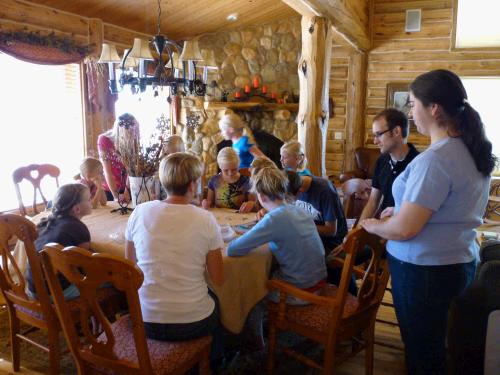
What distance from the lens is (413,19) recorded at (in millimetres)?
6137

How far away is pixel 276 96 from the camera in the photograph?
636 cm

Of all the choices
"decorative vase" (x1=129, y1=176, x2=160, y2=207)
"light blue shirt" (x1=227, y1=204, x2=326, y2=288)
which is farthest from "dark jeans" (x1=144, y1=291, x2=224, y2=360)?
"decorative vase" (x1=129, y1=176, x2=160, y2=207)

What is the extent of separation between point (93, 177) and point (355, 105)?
15.5 feet

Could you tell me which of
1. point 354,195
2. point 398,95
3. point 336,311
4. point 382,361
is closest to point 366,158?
point 398,95

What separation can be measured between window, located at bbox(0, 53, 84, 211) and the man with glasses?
3.43 m

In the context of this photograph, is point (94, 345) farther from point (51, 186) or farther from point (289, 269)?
point (51, 186)

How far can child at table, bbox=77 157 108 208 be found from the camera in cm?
277

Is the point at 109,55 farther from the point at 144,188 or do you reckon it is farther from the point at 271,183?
the point at 271,183

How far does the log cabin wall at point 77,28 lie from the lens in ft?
13.0

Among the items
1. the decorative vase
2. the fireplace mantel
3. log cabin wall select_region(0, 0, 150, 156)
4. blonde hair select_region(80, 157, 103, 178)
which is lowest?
the decorative vase

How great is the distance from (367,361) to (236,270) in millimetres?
819

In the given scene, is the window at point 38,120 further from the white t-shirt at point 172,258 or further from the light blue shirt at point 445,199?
the light blue shirt at point 445,199

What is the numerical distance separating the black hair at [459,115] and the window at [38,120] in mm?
3979

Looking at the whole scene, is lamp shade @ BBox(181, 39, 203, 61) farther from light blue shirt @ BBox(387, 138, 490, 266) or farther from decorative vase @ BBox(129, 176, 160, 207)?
light blue shirt @ BBox(387, 138, 490, 266)
